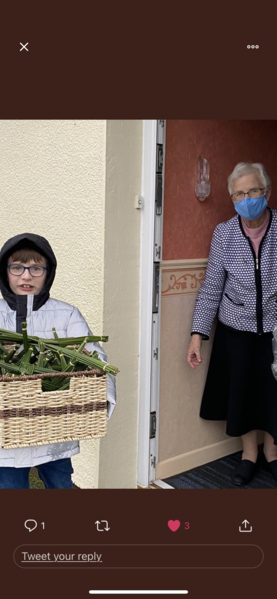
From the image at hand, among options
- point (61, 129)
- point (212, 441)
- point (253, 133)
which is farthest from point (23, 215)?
point (212, 441)

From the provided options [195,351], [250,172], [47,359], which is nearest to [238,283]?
[195,351]

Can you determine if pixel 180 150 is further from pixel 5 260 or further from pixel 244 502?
pixel 244 502

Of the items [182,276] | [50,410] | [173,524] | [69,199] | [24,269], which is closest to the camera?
[173,524]

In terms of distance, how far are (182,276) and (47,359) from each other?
1424 millimetres

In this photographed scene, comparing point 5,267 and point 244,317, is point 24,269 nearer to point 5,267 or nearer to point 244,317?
point 5,267

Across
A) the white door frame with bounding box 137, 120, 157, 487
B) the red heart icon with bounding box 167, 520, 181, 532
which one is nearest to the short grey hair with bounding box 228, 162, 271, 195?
the white door frame with bounding box 137, 120, 157, 487

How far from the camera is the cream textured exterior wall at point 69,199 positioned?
241 centimetres

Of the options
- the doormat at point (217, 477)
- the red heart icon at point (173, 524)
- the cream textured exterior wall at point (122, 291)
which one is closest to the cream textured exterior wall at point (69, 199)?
the cream textured exterior wall at point (122, 291)

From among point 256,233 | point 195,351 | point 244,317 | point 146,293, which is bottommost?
point 195,351

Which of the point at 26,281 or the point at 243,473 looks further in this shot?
the point at 243,473

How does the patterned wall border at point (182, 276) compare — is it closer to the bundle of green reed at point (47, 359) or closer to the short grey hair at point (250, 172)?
the short grey hair at point (250, 172)

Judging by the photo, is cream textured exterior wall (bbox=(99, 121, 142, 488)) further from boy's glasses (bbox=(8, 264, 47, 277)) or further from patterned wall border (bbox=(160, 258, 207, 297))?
boy's glasses (bbox=(8, 264, 47, 277))

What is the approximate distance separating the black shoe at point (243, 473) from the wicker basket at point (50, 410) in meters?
1.57

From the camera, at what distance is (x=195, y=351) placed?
8.86ft
